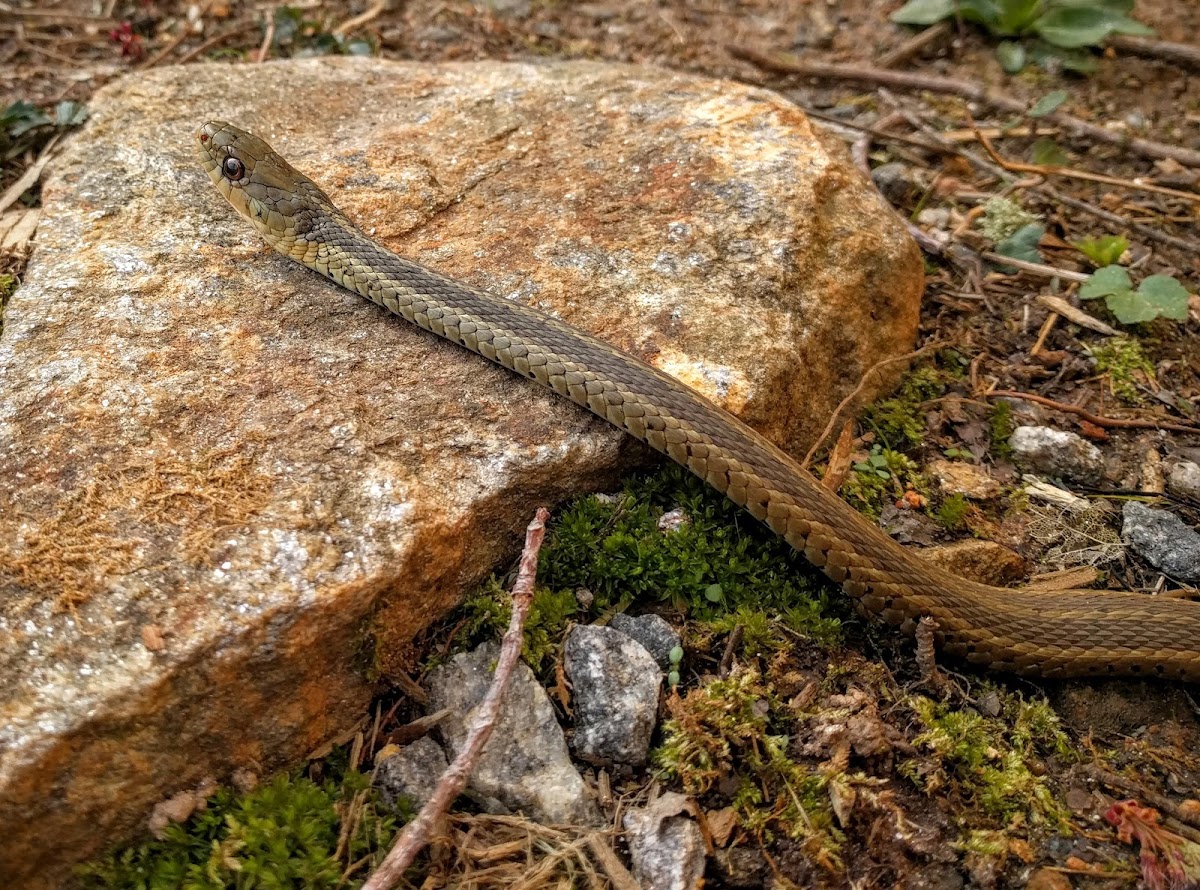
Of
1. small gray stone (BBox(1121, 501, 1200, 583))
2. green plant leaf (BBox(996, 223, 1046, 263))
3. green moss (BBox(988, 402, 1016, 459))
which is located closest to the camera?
small gray stone (BBox(1121, 501, 1200, 583))

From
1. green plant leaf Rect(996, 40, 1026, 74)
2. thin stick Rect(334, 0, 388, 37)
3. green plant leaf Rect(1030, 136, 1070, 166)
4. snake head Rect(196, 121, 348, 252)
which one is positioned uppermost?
snake head Rect(196, 121, 348, 252)

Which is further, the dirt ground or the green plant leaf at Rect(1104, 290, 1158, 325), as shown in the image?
the green plant leaf at Rect(1104, 290, 1158, 325)

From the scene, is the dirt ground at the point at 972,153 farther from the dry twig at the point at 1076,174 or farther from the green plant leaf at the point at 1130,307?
the green plant leaf at the point at 1130,307

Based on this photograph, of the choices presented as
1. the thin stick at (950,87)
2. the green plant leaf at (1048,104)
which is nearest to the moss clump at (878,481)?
the green plant leaf at (1048,104)

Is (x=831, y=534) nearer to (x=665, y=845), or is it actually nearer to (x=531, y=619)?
(x=531, y=619)

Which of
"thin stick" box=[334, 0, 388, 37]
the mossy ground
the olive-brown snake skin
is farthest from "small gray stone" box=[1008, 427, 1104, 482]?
"thin stick" box=[334, 0, 388, 37]

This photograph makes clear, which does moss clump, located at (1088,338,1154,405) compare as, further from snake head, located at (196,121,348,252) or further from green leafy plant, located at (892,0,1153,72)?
snake head, located at (196,121,348,252)

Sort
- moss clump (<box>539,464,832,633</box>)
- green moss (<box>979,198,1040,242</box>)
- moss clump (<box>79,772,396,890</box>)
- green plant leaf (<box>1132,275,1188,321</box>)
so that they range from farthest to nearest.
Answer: green moss (<box>979,198,1040,242</box>)
green plant leaf (<box>1132,275,1188,321</box>)
moss clump (<box>539,464,832,633</box>)
moss clump (<box>79,772,396,890</box>)
